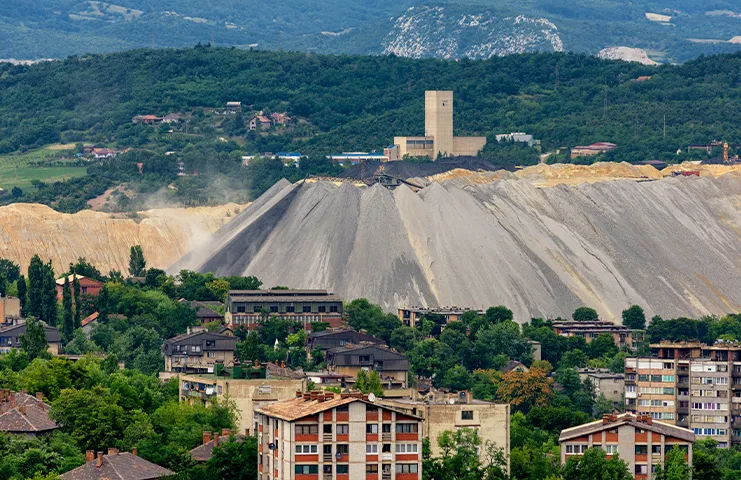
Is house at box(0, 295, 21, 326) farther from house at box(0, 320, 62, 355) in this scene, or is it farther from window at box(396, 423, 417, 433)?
window at box(396, 423, 417, 433)

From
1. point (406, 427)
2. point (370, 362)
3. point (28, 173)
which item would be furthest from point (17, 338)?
point (28, 173)

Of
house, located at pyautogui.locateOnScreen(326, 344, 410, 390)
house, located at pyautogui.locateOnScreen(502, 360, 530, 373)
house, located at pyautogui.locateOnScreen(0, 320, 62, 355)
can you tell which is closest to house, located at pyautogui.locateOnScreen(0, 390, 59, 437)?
house, located at pyautogui.locateOnScreen(326, 344, 410, 390)

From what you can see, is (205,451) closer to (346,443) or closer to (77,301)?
(346,443)

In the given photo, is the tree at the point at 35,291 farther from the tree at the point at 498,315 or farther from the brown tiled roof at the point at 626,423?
the brown tiled roof at the point at 626,423

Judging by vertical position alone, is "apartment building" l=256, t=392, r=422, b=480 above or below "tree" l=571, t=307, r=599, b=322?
below

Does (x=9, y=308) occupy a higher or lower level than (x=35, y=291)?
lower

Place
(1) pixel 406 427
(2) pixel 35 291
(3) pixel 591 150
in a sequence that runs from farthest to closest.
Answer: (3) pixel 591 150 → (2) pixel 35 291 → (1) pixel 406 427

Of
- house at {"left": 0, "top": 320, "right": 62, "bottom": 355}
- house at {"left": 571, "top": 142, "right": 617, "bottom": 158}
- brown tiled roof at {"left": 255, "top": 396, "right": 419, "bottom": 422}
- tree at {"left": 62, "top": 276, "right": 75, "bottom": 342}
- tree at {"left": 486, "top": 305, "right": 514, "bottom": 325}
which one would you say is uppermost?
house at {"left": 571, "top": 142, "right": 617, "bottom": 158}
